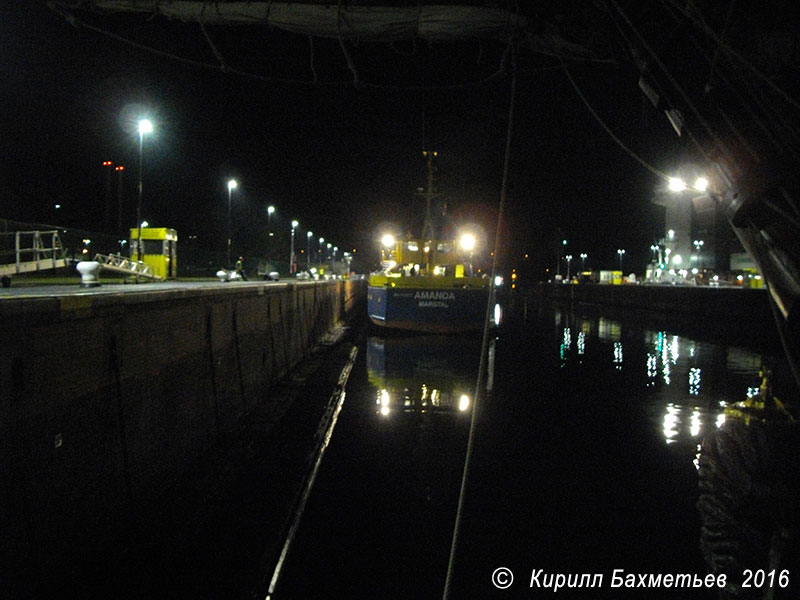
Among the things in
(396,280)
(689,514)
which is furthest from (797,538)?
(396,280)

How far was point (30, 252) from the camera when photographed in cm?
2234

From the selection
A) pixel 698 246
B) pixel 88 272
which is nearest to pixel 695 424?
pixel 88 272

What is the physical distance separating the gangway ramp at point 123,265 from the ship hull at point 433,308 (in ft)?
34.3

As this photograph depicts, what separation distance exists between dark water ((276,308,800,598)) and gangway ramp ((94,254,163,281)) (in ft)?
49.2

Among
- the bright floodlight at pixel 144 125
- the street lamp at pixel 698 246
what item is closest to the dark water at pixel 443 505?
A: the bright floodlight at pixel 144 125

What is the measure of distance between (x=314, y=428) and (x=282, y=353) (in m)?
6.92

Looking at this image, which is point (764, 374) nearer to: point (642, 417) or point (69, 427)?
point (642, 417)

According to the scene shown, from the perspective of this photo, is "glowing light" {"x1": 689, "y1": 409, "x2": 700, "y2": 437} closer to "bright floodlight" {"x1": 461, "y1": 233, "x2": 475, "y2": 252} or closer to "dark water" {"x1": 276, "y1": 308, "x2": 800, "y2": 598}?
"dark water" {"x1": 276, "y1": 308, "x2": 800, "y2": 598}

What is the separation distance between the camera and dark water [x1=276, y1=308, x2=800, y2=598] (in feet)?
19.0

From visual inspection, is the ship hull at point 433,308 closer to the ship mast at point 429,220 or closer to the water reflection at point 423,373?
the water reflection at point 423,373

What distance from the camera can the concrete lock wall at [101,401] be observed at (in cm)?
512

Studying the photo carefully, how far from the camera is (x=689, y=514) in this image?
7.09 m

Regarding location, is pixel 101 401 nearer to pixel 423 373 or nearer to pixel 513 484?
pixel 513 484

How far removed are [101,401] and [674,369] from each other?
51.3ft
